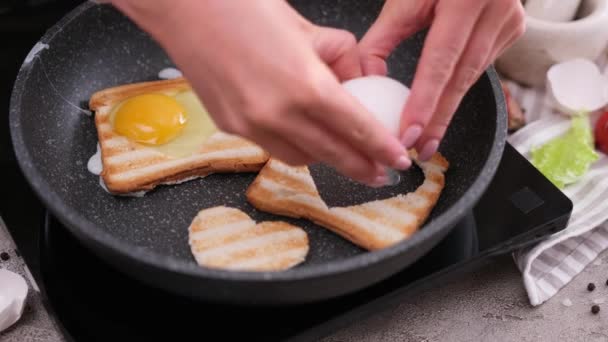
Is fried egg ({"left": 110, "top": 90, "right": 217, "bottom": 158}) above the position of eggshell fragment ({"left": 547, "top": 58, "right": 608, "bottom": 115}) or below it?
above

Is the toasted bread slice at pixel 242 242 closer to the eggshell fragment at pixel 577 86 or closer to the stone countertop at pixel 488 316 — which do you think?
the stone countertop at pixel 488 316

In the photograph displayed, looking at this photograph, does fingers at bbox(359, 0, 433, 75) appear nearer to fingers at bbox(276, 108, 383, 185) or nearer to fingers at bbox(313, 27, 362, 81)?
fingers at bbox(313, 27, 362, 81)

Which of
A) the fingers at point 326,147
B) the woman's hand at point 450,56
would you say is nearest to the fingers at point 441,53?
the woman's hand at point 450,56

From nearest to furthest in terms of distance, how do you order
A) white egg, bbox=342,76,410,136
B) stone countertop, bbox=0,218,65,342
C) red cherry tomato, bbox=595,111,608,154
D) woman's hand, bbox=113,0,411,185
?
woman's hand, bbox=113,0,411,185 < white egg, bbox=342,76,410,136 < stone countertop, bbox=0,218,65,342 < red cherry tomato, bbox=595,111,608,154

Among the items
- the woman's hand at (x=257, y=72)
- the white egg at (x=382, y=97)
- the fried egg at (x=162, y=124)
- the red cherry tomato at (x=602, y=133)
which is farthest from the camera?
the red cherry tomato at (x=602, y=133)

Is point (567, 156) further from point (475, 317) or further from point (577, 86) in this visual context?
point (475, 317)

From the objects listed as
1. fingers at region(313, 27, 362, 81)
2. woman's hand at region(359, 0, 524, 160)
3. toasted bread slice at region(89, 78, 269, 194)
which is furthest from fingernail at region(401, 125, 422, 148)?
toasted bread slice at region(89, 78, 269, 194)

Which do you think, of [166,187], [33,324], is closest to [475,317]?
[166,187]
